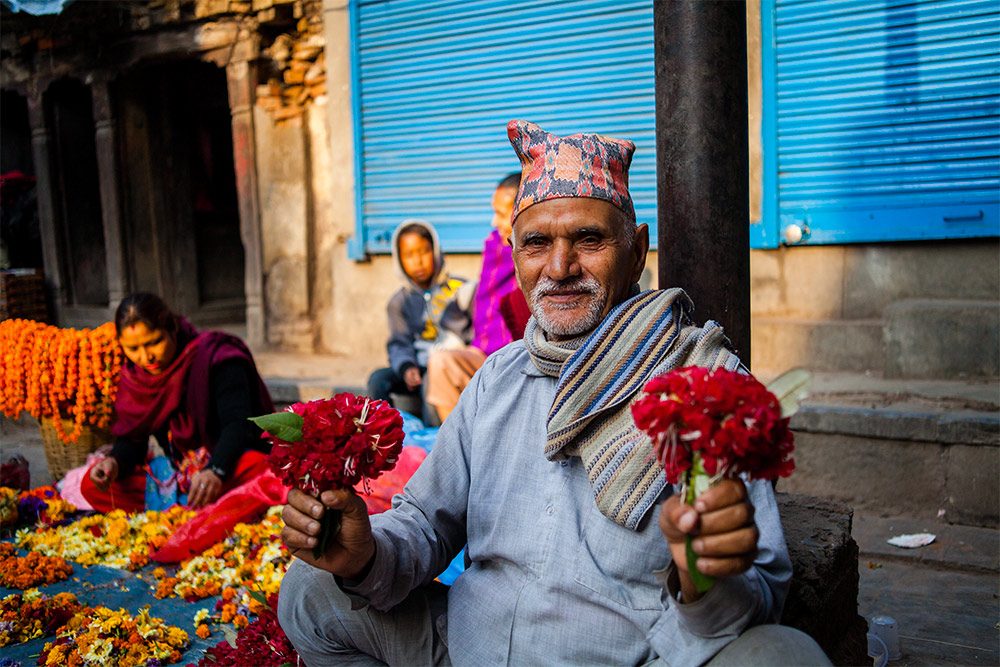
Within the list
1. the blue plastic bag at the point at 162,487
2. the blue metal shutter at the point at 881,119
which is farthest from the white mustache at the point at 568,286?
the blue metal shutter at the point at 881,119

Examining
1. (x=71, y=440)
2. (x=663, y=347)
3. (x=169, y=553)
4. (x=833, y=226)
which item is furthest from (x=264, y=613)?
(x=833, y=226)

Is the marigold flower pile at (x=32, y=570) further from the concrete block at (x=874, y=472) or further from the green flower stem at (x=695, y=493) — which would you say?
the concrete block at (x=874, y=472)

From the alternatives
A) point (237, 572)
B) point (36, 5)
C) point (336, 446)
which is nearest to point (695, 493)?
point (336, 446)

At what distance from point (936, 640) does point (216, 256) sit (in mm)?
9914

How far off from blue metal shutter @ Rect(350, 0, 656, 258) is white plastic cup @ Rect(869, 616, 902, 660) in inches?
144

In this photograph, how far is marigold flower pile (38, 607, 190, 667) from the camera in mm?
2744

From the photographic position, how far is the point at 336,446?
5.36 feet

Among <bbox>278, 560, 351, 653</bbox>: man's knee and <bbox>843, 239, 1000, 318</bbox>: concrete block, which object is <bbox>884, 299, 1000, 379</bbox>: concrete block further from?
<bbox>278, 560, 351, 653</bbox>: man's knee

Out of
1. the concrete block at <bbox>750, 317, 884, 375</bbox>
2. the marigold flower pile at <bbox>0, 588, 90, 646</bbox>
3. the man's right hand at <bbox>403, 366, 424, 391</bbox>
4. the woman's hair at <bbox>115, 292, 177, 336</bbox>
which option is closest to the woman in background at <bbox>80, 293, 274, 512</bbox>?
the woman's hair at <bbox>115, 292, 177, 336</bbox>

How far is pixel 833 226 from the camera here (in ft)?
17.6

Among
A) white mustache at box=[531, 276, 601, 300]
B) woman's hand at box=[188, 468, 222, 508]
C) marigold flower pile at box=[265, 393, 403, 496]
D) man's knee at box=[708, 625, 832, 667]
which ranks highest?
white mustache at box=[531, 276, 601, 300]

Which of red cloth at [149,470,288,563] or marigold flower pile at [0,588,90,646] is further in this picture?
red cloth at [149,470,288,563]

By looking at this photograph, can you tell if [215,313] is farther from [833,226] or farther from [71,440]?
[833,226]

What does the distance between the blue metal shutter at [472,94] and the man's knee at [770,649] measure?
469 cm
